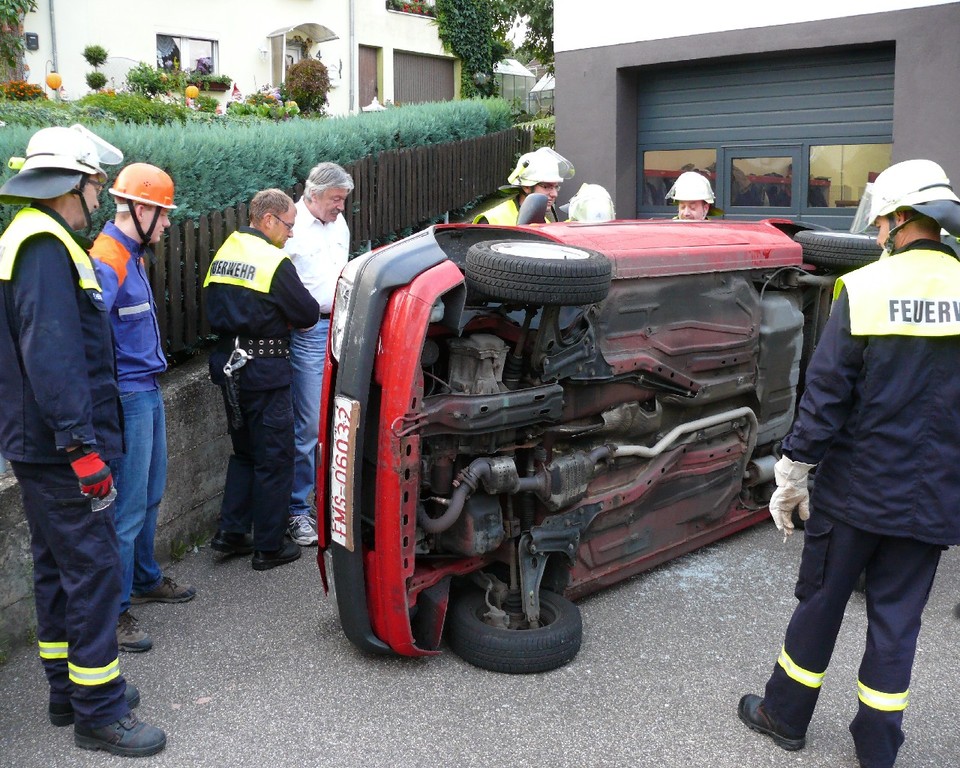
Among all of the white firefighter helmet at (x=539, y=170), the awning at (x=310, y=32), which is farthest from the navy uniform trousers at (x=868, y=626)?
the awning at (x=310, y=32)

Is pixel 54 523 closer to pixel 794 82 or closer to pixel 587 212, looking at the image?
pixel 587 212

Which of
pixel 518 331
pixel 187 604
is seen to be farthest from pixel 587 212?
pixel 187 604

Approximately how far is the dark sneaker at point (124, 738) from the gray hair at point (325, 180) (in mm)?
3224

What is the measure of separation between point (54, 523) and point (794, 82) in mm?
9371

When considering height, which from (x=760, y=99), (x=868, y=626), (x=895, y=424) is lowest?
(x=868, y=626)

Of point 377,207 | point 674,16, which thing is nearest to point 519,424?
point 377,207

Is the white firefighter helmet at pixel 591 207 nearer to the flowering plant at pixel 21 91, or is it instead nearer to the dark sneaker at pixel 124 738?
the dark sneaker at pixel 124 738

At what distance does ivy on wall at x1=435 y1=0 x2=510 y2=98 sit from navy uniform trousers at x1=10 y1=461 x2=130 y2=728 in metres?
25.0

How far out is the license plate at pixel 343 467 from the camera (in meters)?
3.73

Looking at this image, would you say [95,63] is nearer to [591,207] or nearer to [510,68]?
[510,68]

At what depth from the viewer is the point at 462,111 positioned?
1271 cm

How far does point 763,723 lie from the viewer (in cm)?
347

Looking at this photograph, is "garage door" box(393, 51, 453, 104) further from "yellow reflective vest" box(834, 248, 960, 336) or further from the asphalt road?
"yellow reflective vest" box(834, 248, 960, 336)

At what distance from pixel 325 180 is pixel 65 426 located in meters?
2.86
